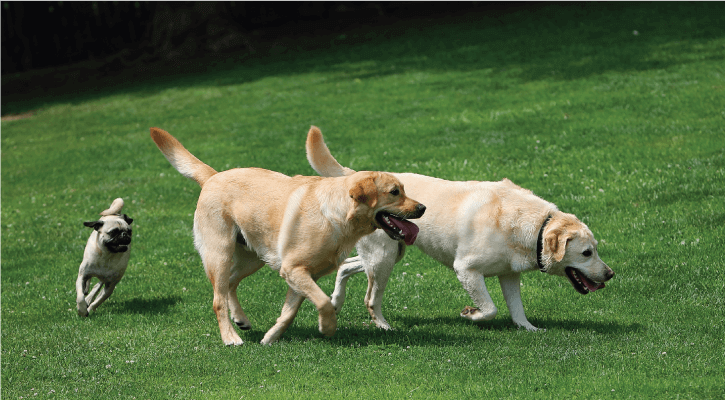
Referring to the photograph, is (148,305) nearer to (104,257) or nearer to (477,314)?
(104,257)

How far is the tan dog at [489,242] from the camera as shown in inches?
265

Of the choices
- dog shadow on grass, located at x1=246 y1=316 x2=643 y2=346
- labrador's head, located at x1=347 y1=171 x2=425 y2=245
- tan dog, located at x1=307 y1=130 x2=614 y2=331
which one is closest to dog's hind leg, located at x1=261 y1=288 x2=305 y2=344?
dog shadow on grass, located at x1=246 y1=316 x2=643 y2=346

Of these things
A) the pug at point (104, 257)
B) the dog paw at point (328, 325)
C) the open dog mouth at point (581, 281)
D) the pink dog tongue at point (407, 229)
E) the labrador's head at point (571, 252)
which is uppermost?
the pink dog tongue at point (407, 229)

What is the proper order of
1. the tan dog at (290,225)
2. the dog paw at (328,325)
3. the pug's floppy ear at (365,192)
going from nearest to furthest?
1. the pug's floppy ear at (365,192)
2. the tan dog at (290,225)
3. the dog paw at (328,325)

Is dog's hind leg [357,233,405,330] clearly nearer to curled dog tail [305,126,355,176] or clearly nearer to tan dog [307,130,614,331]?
tan dog [307,130,614,331]

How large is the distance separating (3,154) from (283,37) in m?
15.1

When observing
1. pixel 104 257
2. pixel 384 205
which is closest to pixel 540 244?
pixel 384 205

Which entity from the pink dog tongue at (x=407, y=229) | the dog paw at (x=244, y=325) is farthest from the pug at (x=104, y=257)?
the pink dog tongue at (x=407, y=229)

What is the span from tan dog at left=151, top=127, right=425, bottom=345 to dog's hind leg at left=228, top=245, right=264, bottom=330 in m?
0.01

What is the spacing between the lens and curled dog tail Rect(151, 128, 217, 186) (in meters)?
7.47

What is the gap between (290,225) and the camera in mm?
6508

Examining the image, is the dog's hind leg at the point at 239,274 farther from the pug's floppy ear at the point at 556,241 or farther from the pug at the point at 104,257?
the pug's floppy ear at the point at 556,241

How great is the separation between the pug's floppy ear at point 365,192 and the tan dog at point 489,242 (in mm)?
944

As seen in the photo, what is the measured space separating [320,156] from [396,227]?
1.40 meters
